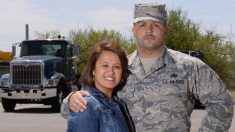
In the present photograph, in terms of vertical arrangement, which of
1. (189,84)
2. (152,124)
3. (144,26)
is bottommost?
(152,124)

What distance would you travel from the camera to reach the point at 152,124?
337 centimetres

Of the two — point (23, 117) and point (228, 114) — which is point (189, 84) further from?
point (23, 117)

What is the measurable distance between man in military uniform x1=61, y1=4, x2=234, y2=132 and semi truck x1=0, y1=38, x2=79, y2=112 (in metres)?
14.8

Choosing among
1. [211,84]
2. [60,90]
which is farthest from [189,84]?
[60,90]

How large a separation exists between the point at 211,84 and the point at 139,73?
0.47 metres

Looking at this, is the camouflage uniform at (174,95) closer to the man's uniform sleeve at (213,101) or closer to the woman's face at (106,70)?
the man's uniform sleeve at (213,101)

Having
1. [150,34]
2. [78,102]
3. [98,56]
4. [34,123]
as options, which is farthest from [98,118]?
[34,123]

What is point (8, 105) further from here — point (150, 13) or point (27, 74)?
point (150, 13)

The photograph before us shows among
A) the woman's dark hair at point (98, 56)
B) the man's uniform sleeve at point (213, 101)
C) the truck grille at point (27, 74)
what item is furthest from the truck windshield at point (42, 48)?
the woman's dark hair at point (98, 56)

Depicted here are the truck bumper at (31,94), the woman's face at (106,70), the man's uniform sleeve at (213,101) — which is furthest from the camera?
the truck bumper at (31,94)

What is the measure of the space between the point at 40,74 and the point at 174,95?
15467 mm

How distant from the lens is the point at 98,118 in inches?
106

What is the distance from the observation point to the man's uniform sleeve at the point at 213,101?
126 inches

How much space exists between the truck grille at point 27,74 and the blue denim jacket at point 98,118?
52.3ft
